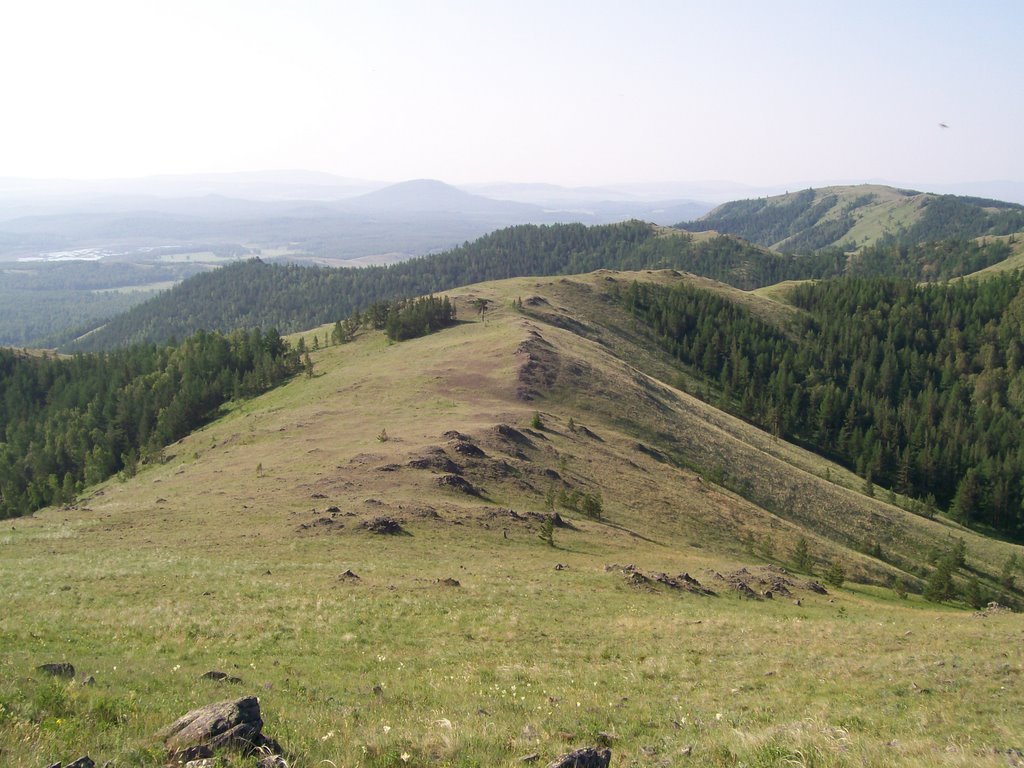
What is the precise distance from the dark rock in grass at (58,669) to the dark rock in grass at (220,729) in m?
5.26

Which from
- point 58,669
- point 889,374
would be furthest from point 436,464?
point 889,374

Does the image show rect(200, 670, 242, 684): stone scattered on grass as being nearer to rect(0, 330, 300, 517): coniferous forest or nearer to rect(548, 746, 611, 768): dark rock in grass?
rect(548, 746, 611, 768): dark rock in grass

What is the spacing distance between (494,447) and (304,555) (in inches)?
822

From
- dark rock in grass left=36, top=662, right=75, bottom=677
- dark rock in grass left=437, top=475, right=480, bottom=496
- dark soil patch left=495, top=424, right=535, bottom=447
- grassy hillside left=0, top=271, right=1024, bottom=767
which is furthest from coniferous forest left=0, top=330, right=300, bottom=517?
dark rock in grass left=36, top=662, right=75, bottom=677

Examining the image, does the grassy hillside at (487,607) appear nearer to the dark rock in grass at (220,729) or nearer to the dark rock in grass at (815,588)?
the dark rock in grass at (220,729)

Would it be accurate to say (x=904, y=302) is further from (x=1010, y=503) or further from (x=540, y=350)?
(x=540, y=350)

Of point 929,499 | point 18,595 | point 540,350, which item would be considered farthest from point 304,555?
point 929,499

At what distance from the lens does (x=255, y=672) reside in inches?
639

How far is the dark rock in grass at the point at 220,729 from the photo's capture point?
9672 mm

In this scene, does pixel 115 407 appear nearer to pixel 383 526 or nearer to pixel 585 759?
pixel 383 526

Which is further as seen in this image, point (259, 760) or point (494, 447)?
point (494, 447)

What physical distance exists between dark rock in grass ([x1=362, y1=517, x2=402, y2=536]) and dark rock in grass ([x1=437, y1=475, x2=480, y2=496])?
7012 millimetres

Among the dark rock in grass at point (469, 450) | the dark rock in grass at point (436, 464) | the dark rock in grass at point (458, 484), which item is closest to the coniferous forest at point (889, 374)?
the dark rock in grass at point (469, 450)

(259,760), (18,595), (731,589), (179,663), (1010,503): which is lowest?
(1010,503)
